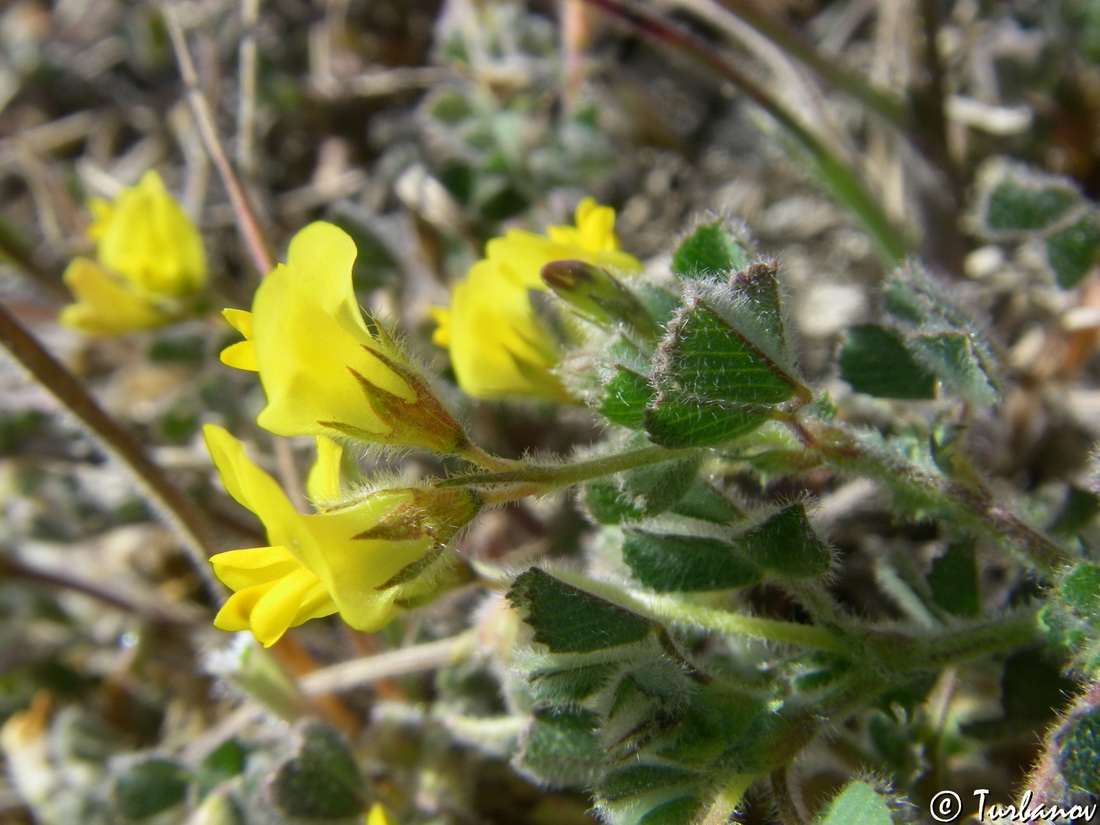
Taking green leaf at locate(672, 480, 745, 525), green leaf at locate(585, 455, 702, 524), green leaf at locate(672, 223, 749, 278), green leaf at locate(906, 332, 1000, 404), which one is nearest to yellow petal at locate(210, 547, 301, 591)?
green leaf at locate(585, 455, 702, 524)

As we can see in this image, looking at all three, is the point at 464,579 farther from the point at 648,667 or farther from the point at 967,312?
the point at 967,312

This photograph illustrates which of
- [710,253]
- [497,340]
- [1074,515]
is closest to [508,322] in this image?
[497,340]

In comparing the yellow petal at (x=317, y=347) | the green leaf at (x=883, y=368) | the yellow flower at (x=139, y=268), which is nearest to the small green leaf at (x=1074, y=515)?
the green leaf at (x=883, y=368)

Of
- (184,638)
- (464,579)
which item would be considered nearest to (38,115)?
(184,638)

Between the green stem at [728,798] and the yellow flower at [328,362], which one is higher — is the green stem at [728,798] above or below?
below

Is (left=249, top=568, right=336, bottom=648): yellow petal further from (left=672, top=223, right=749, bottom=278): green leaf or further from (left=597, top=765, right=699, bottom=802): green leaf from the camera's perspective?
(left=672, top=223, right=749, bottom=278): green leaf

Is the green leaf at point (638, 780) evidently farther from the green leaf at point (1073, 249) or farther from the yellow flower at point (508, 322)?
the green leaf at point (1073, 249)
